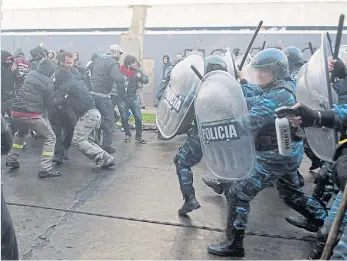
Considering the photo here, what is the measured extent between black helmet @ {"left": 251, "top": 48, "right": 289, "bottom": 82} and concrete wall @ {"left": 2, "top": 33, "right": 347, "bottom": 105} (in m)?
9.55

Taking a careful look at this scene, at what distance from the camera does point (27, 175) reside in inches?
232

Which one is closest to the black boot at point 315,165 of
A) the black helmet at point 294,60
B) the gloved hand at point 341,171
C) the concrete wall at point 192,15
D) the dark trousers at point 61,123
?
the black helmet at point 294,60

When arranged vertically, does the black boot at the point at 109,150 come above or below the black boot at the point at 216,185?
below

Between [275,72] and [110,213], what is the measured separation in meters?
2.32

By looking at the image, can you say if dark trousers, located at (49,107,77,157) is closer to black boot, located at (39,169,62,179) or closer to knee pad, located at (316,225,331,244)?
black boot, located at (39,169,62,179)

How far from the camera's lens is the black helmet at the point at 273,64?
358 cm

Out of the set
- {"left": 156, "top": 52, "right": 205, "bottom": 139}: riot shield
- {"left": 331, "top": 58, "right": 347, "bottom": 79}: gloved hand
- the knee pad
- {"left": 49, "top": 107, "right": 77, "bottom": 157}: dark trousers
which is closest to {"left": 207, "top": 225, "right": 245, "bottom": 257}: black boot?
the knee pad

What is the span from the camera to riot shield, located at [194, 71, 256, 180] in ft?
10.8

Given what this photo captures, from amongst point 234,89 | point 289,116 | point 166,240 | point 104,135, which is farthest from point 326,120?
point 104,135

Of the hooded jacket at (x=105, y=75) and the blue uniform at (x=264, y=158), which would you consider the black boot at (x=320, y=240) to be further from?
the hooded jacket at (x=105, y=75)

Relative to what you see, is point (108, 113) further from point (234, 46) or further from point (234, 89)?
point (234, 46)

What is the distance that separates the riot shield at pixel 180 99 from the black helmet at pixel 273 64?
27.5 inches

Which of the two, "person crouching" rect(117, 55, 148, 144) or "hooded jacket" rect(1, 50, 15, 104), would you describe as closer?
"hooded jacket" rect(1, 50, 15, 104)

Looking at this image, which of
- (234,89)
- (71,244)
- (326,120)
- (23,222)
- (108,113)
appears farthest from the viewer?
(108,113)
